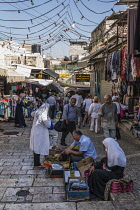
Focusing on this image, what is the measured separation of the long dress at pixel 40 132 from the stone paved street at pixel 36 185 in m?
0.55

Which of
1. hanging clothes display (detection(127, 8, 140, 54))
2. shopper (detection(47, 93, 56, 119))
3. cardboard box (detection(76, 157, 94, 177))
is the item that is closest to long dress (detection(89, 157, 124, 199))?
cardboard box (detection(76, 157, 94, 177))

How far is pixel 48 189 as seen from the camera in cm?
553

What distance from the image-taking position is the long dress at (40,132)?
22.0ft

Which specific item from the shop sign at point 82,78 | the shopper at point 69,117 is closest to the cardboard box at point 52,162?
the shopper at point 69,117

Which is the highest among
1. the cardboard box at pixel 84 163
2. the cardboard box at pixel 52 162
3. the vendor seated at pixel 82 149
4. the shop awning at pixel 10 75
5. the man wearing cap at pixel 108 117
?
the shop awning at pixel 10 75

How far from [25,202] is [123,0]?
6.68 meters

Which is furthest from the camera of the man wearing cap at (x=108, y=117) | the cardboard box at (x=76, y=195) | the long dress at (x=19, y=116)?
the long dress at (x=19, y=116)

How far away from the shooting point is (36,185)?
5.73 metres

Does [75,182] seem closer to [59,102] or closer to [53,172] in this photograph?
[53,172]

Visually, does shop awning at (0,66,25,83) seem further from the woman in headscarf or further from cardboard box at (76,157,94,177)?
cardboard box at (76,157,94,177)

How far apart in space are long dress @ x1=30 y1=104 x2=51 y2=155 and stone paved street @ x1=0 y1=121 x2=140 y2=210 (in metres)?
→ 0.55

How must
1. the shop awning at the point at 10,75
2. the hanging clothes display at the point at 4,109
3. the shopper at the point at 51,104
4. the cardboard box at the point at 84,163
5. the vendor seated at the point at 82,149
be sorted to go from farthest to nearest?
1. the shopper at the point at 51,104
2. the shop awning at the point at 10,75
3. the hanging clothes display at the point at 4,109
4. the vendor seated at the point at 82,149
5. the cardboard box at the point at 84,163

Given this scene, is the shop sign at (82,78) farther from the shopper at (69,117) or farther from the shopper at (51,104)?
the shopper at (69,117)

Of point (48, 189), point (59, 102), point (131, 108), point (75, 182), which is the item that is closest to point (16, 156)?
point (48, 189)
